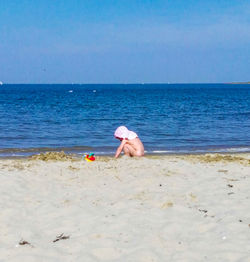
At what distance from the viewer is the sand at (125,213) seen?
4.05m

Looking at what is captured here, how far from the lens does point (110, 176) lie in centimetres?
734

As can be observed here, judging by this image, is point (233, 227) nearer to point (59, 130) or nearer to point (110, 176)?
point (110, 176)

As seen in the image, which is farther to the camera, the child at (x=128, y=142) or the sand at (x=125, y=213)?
the child at (x=128, y=142)

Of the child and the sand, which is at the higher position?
the child

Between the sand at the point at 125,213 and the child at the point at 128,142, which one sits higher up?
the child at the point at 128,142

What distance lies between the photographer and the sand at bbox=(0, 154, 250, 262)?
405cm

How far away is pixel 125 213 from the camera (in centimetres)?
516

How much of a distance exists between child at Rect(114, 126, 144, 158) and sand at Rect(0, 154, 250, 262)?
4.56 feet

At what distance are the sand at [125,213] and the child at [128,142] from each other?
1391 millimetres

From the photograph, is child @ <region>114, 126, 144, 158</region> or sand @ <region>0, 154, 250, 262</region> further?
child @ <region>114, 126, 144, 158</region>

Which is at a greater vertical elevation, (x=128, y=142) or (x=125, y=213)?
(x=128, y=142)

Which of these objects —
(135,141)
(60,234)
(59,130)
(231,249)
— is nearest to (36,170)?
(135,141)

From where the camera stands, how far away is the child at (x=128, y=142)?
372 inches

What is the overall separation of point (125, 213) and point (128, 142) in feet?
14.6
